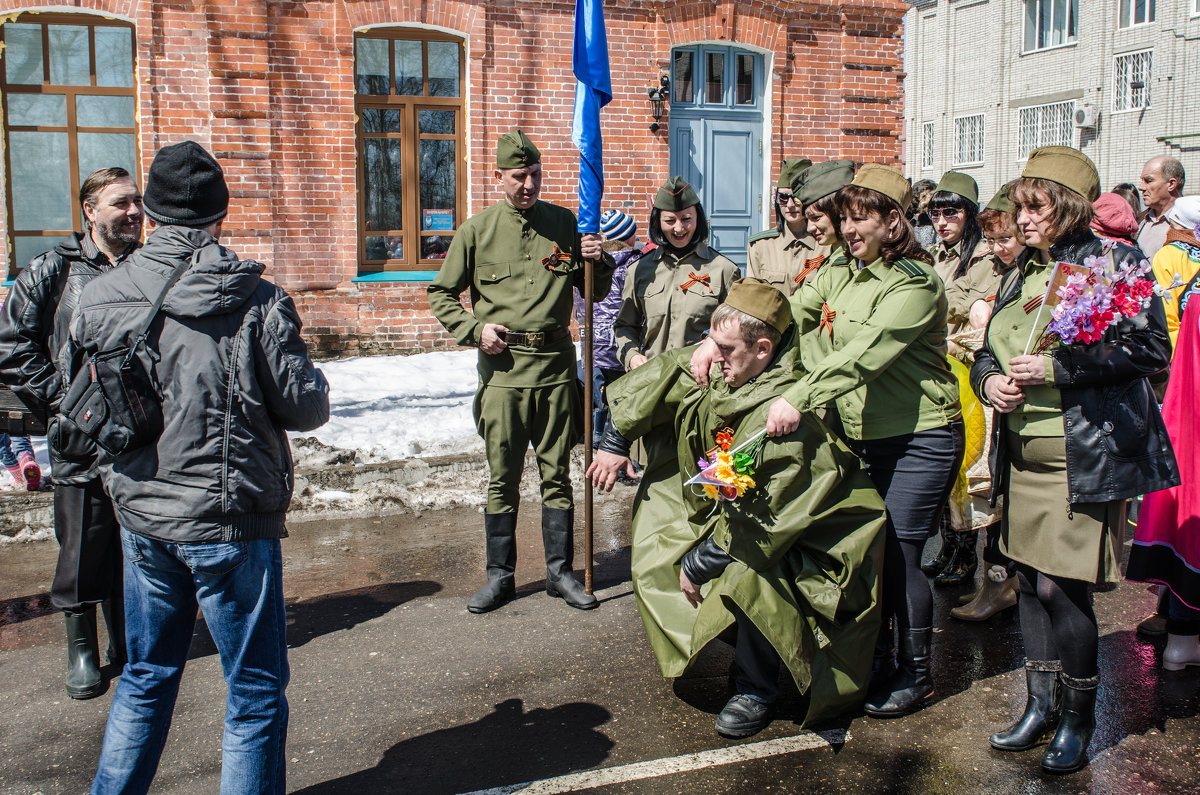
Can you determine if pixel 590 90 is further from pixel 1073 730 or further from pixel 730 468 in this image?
pixel 1073 730

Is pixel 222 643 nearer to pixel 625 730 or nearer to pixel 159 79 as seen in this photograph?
pixel 625 730

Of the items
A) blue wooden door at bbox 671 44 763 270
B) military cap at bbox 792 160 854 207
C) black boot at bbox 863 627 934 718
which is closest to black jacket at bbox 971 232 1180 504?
black boot at bbox 863 627 934 718

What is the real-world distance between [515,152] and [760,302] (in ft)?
6.50

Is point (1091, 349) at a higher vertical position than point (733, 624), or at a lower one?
higher

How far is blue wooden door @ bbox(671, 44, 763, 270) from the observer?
13.0 metres

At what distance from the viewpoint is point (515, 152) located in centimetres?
527

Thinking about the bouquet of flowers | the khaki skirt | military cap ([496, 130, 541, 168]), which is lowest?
the khaki skirt

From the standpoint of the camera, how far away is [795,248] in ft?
20.6

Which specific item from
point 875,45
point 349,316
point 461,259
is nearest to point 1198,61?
point 875,45

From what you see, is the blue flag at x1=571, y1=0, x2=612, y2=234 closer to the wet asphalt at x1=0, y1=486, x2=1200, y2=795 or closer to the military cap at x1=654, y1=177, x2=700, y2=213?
the military cap at x1=654, y1=177, x2=700, y2=213

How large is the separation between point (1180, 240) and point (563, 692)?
378 centimetres

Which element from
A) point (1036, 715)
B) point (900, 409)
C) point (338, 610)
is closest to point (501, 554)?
point (338, 610)

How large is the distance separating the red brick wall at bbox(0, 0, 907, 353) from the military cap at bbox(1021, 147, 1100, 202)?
8.99 meters

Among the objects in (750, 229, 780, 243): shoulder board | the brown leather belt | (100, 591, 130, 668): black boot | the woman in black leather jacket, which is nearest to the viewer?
the woman in black leather jacket
